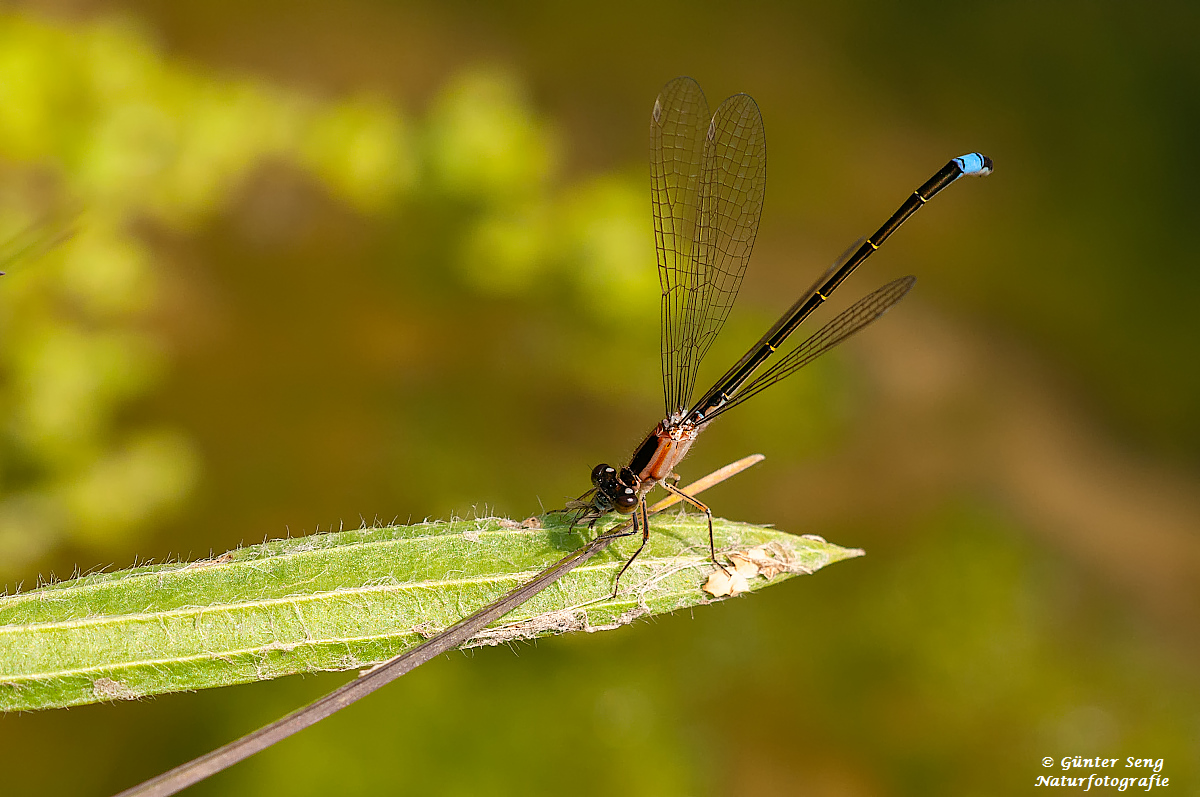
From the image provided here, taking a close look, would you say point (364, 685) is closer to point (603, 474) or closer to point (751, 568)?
point (751, 568)

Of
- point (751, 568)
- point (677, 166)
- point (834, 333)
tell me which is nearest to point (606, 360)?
point (677, 166)

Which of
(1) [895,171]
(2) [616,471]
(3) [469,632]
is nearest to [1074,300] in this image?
(1) [895,171]

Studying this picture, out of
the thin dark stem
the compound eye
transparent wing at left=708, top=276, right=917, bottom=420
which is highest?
transparent wing at left=708, top=276, right=917, bottom=420

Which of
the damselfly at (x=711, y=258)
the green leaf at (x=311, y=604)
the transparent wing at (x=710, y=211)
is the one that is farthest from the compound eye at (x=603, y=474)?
the transparent wing at (x=710, y=211)

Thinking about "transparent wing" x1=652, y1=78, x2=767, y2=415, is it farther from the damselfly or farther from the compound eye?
the compound eye

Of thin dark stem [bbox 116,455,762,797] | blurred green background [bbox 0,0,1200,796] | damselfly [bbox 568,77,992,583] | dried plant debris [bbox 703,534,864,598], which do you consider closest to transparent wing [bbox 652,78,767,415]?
damselfly [bbox 568,77,992,583]

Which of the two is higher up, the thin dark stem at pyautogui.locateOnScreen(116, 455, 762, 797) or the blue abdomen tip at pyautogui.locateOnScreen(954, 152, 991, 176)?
the blue abdomen tip at pyautogui.locateOnScreen(954, 152, 991, 176)

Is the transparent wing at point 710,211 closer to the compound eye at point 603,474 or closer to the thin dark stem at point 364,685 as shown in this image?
the compound eye at point 603,474

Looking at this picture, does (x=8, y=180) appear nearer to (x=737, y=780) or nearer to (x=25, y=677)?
(x=25, y=677)

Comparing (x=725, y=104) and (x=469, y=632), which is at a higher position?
(x=725, y=104)
